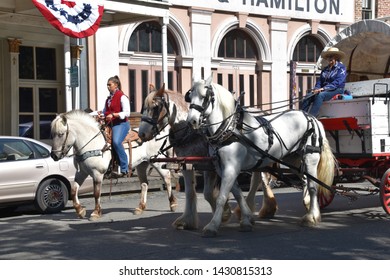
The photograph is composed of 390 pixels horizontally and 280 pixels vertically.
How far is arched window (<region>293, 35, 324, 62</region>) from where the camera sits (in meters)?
24.0

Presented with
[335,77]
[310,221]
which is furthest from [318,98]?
[310,221]

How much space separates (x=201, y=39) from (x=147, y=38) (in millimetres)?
1876

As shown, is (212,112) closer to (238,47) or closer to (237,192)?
(237,192)

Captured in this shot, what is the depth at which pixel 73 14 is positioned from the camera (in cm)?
1521

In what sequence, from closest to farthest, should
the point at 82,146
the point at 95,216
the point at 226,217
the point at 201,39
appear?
1. the point at 226,217
2. the point at 82,146
3. the point at 95,216
4. the point at 201,39

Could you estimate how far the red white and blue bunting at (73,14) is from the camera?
14812 millimetres

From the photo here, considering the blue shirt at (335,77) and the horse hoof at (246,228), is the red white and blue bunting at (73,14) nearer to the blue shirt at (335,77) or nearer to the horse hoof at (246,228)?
the blue shirt at (335,77)

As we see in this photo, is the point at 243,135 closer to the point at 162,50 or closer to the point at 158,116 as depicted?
the point at 158,116

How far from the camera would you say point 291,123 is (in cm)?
994

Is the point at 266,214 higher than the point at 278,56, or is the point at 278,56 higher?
the point at 278,56

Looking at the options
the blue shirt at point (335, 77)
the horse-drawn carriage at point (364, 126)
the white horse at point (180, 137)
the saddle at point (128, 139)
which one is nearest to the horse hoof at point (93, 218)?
the saddle at point (128, 139)

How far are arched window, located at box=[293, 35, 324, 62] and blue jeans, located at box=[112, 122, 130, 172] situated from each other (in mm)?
13628

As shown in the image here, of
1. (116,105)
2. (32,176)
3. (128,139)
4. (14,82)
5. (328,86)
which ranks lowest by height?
(32,176)

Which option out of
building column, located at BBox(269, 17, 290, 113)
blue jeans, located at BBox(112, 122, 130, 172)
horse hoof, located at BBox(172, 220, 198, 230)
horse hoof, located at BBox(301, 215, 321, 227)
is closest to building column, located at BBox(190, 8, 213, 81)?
building column, located at BBox(269, 17, 290, 113)
